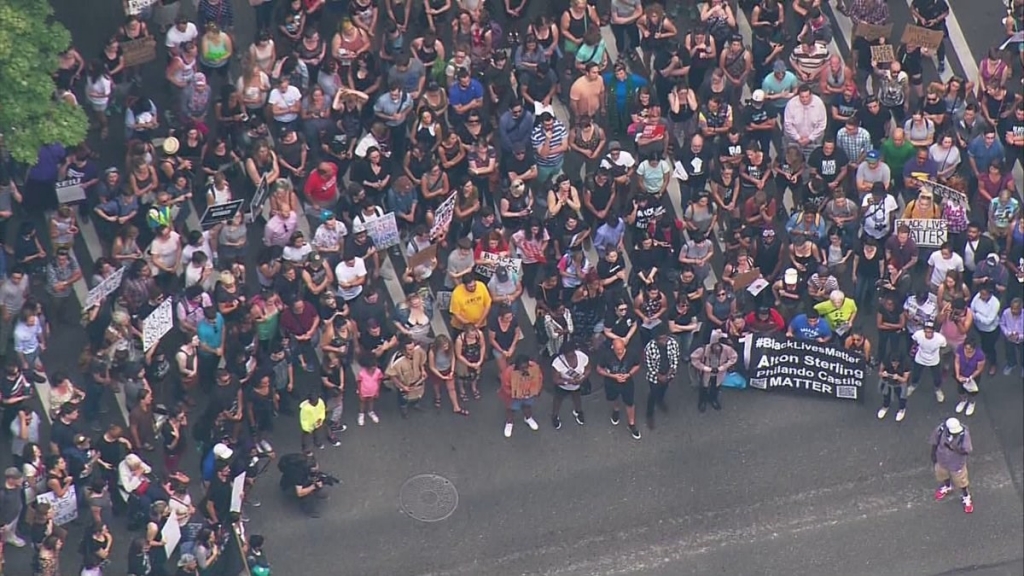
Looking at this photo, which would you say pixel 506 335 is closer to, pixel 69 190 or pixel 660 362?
pixel 660 362

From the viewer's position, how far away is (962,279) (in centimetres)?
3088

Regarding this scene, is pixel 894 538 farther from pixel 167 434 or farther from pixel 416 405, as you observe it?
pixel 167 434

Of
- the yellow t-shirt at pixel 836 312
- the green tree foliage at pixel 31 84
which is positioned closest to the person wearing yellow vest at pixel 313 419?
the green tree foliage at pixel 31 84

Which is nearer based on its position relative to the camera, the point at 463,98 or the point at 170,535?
the point at 170,535

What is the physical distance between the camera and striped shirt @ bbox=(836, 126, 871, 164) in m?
31.6

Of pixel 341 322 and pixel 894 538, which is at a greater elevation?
pixel 341 322

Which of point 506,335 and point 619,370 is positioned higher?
point 506,335

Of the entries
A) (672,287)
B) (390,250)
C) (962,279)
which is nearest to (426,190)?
(390,250)

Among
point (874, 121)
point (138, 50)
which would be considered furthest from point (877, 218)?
point (138, 50)

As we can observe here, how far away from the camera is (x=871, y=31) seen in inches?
1293

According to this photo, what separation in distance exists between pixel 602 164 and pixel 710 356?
3.28 metres

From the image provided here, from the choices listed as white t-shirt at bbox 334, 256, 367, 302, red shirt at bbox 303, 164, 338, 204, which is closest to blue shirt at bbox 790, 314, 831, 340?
white t-shirt at bbox 334, 256, 367, 302

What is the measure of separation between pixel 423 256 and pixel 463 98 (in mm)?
2648

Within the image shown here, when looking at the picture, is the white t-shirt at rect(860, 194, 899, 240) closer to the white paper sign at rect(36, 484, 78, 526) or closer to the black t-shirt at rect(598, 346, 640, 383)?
the black t-shirt at rect(598, 346, 640, 383)
